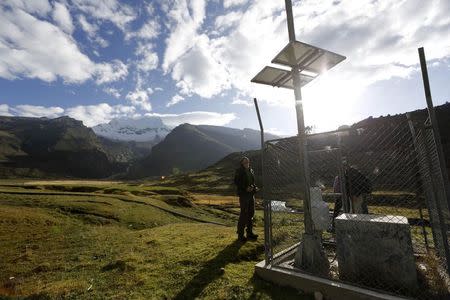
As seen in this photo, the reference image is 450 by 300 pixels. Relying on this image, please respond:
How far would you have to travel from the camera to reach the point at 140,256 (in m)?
9.11

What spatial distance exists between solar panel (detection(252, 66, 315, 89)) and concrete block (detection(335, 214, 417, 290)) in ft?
12.4

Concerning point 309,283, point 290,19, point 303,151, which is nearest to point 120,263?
point 309,283

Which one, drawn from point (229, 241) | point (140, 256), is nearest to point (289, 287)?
point (229, 241)

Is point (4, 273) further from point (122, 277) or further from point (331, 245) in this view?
point (331, 245)

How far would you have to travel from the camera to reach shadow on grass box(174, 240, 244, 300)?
258 inches

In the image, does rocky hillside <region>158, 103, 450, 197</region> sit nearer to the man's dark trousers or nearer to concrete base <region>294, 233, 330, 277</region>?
the man's dark trousers

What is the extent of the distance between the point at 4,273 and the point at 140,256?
12.4 feet

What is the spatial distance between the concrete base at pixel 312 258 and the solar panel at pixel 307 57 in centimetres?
409

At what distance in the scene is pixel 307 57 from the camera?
23.7 ft

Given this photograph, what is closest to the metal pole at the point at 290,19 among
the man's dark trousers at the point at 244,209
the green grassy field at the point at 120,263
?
the man's dark trousers at the point at 244,209

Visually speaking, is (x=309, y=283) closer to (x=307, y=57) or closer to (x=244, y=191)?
(x=244, y=191)

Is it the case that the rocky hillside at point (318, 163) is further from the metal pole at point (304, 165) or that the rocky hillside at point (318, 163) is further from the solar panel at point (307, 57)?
the solar panel at point (307, 57)

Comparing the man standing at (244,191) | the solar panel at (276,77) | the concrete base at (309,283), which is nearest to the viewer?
the concrete base at (309,283)

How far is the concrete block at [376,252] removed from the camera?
5926 mm
